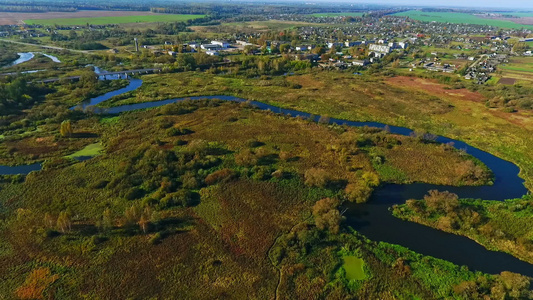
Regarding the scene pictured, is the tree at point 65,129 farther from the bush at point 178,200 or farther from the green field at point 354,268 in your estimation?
the green field at point 354,268

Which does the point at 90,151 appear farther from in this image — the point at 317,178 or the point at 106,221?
the point at 317,178

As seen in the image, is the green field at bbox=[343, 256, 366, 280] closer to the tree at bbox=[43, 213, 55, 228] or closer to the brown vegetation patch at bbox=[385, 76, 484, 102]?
the tree at bbox=[43, 213, 55, 228]

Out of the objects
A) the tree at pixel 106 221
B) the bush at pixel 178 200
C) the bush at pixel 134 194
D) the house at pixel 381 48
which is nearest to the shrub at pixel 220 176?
the bush at pixel 178 200

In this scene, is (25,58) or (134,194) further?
(25,58)

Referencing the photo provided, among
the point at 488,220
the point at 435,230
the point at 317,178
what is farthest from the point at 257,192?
the point at 488,220

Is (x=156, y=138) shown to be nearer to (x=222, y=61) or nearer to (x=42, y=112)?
(x=42, y=112)

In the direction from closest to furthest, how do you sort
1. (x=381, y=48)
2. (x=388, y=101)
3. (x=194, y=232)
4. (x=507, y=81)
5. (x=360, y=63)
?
1. (x=194, y=232)
2. (x=388, y=101)
3. (x=507, y=81)
4. (x=360, y=63)
5. (x=381, y=48)

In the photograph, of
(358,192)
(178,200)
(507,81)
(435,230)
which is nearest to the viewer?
(435,230)
